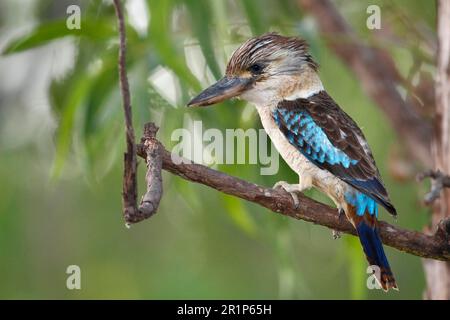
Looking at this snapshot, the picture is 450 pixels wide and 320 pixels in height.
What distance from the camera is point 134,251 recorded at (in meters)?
7.26

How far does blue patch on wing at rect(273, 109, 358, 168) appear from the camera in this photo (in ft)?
10.2

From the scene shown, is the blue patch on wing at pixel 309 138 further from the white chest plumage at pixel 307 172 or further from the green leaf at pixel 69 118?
the green leaf at pixel 69 118

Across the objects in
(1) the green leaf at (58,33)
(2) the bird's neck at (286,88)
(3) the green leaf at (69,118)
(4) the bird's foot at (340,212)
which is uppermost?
(1) the green leaf at (58,33)

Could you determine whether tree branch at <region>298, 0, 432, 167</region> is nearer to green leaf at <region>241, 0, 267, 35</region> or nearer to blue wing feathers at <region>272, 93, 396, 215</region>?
green leaf at <region>241, 0, 267, 35</region>

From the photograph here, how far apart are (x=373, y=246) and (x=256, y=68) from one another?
741mm

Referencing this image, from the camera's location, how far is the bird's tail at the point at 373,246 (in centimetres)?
289

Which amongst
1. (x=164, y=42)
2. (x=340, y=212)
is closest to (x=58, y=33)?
(x=164, y=42)

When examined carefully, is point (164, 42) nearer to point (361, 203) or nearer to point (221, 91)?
point (221, 91)

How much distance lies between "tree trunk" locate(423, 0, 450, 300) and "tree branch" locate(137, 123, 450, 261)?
3.05ft

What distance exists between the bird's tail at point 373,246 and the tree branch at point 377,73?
1943 millimetres

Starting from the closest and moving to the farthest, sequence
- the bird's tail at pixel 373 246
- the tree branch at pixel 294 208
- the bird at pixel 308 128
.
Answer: the tree branch at pixel 294 208
the bird's tail at pixel 373 246
the bird at pixel 308 128

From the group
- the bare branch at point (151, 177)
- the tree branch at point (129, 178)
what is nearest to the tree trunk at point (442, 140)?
the bare branch at point (151, 177)
